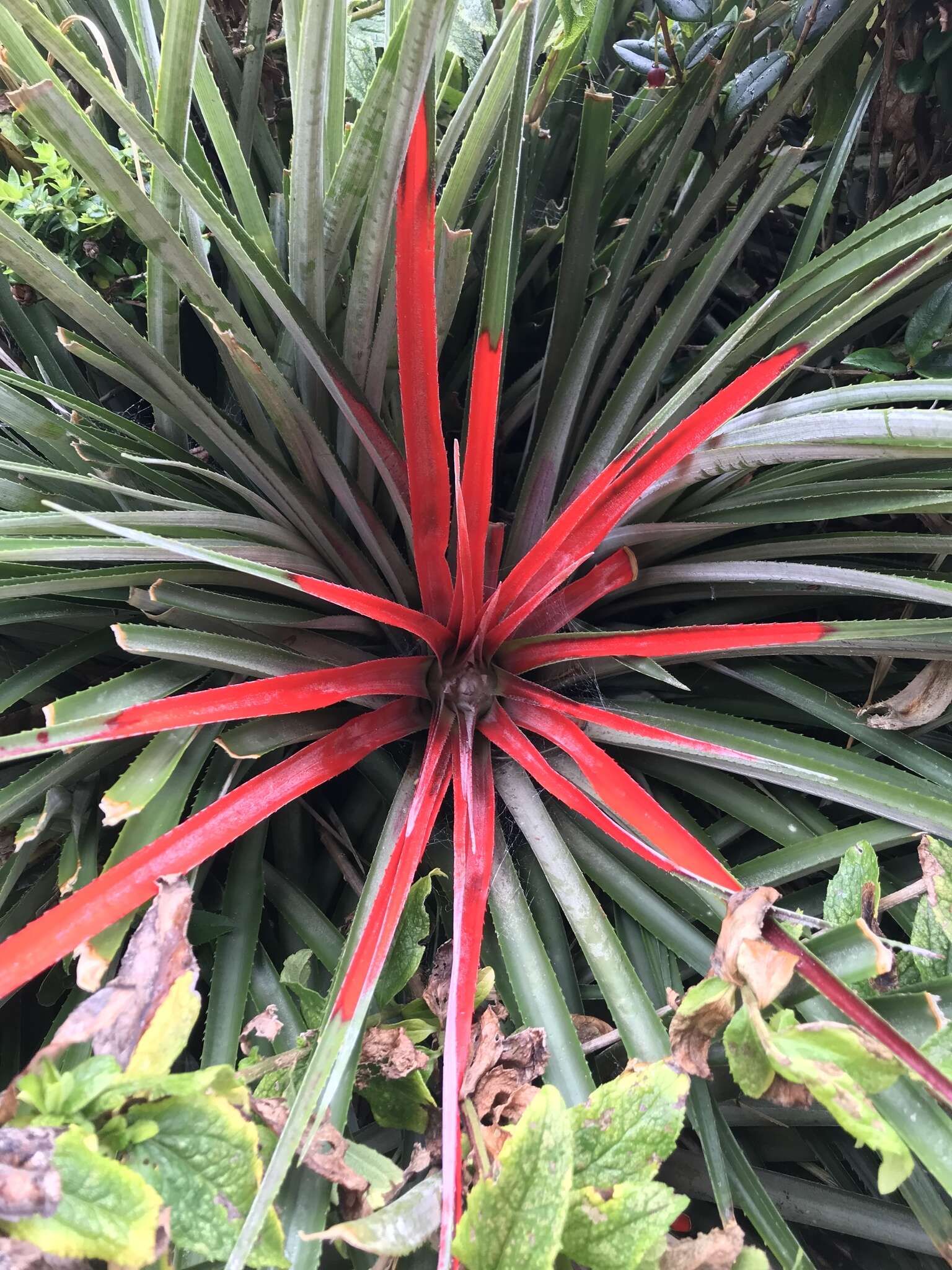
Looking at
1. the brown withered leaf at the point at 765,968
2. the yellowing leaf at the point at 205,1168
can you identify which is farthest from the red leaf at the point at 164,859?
the brown withered leaf at the point at 765,968

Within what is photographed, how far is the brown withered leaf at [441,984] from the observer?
542mm

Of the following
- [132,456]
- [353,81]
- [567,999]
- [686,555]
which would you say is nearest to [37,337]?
[132,456]

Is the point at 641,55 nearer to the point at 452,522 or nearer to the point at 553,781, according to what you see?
the point at 452,522

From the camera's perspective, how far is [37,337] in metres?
0.78

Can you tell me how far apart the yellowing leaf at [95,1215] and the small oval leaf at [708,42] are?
3.11ft

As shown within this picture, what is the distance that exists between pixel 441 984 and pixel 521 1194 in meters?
0.18

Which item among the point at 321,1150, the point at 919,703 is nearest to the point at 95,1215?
the point at 321,1150

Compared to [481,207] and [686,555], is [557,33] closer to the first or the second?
[481,207]

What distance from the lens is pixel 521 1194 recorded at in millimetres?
388

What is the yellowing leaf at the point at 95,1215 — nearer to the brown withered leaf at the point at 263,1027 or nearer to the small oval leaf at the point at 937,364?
the brown withered leaf at the point at 263,1027

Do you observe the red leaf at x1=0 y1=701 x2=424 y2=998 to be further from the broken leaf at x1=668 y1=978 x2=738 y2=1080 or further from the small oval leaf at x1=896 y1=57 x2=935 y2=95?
the small oval leaf at x1=896 y1=57 x2=935 y2=95

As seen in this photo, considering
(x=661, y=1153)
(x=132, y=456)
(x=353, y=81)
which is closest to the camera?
(x=661, y=1153)

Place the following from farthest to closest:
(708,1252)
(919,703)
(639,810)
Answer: (919,703), (639,810), (708,1252)

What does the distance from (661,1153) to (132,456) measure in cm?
62
